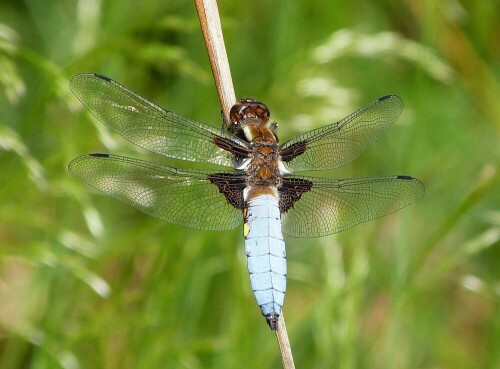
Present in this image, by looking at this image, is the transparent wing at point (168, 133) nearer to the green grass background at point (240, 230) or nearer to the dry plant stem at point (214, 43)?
the green grass background at point (240, 230)

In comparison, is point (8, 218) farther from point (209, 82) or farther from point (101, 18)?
point (101, 18)

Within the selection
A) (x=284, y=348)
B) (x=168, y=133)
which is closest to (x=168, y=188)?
(x=168, y=133)

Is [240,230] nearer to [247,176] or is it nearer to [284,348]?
[247,176]

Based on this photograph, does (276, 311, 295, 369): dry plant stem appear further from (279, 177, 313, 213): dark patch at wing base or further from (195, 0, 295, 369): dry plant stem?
(279, 177, 313, 213): dark patch at wing base

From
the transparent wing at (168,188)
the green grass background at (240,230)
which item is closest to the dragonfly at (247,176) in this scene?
the transparent wing at (168,188)

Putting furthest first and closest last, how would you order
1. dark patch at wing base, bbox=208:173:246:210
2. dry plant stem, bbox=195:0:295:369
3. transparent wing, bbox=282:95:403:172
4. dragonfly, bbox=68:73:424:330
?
transparent wing, bbox=282:95:403:172, dark patch at wing base, bbox=208:173:246:210, dragonfly, bbox=68:73:424:330, dry plant stem, bbox=195:0:295:369

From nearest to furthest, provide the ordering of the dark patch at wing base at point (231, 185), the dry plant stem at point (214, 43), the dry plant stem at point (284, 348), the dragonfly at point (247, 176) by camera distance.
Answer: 1. the dry plant stem at point (284, 348)
2. the dry plant stem at point (214, 43)
3. the dragonfly at point (247, 176)
4. the dark patch at wing base at point (231, 185)

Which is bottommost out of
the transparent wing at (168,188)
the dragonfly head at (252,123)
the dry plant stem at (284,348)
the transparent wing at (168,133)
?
the dry plant stem at (284,348)

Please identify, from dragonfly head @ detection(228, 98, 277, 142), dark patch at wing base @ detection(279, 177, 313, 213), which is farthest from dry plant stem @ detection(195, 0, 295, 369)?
dark patch at wing base @ detection(279, 177, 313, 213)
